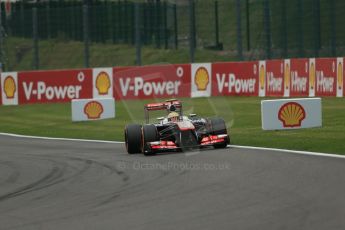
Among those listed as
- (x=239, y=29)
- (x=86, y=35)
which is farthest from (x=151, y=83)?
(x=86, y=35)

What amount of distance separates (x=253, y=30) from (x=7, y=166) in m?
18.4

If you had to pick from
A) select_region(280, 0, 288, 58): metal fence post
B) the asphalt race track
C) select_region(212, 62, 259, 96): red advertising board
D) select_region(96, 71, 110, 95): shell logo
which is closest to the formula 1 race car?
the asphalt race track

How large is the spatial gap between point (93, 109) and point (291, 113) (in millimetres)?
8988

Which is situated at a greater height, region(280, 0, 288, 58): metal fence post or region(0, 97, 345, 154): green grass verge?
region(280, 0, 288, 58): metal fence post

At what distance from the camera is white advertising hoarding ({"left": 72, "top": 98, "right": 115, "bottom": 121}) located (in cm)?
2442

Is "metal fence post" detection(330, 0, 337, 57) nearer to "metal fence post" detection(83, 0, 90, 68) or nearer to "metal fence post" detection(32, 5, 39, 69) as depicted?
"metal fence post" detection(83, 0, 90, 68)

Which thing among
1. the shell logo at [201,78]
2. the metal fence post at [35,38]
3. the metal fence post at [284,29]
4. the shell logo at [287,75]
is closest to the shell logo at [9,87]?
the metal fence post at [35,38]

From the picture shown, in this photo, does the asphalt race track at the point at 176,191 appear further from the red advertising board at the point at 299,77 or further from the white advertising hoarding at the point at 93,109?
the red advertising board at the point at 299,77

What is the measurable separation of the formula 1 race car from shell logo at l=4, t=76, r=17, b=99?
62.3ft

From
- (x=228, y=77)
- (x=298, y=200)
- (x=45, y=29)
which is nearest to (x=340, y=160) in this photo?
(x=298, y=200)

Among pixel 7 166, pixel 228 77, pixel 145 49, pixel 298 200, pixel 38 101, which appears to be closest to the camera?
pixel 298 200

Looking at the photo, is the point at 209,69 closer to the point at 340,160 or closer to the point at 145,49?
the point at 145,49

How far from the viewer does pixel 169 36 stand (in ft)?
113

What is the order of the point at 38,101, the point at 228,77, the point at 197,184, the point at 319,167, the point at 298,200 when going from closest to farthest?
the point at 298,200, the point at 197,184, the point at 319,167, the point at 228,77, the point at 38,101
